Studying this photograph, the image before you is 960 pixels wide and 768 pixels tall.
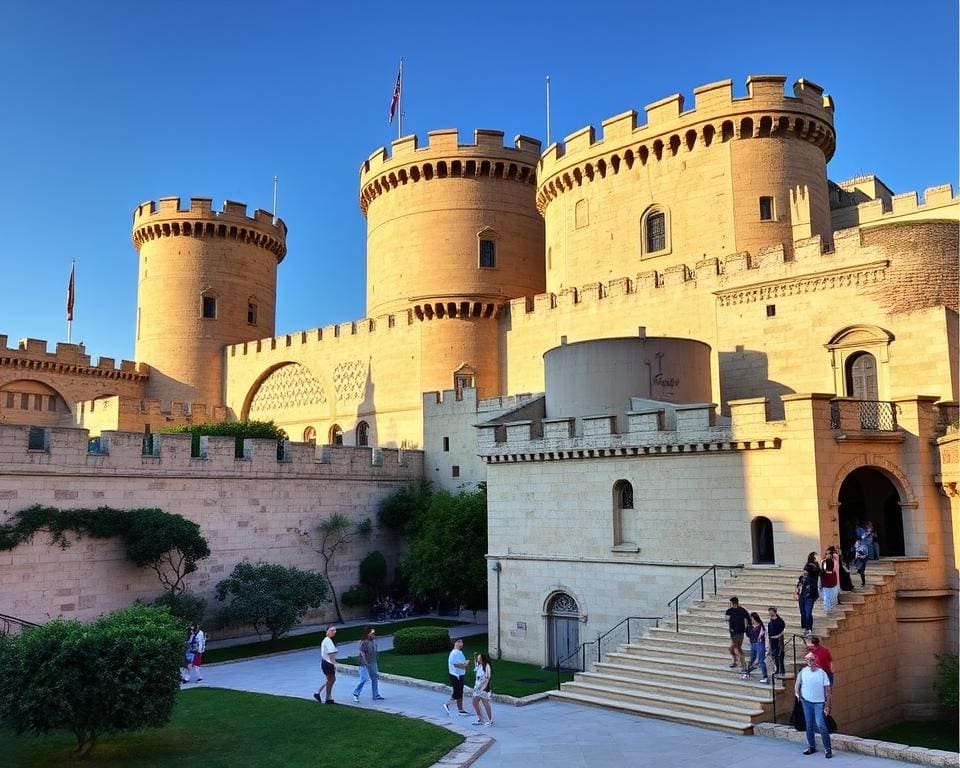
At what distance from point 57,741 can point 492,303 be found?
25.8 m

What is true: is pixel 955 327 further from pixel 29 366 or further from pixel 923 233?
pixel 29 366

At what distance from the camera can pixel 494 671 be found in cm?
2042

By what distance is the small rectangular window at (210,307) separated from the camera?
48.1 m

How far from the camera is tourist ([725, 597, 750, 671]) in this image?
15172 mm

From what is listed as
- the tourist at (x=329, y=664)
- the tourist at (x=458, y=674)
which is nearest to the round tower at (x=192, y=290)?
the tourist at (x=329, y=664)

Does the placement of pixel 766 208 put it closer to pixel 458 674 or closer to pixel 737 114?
pixel 737 114

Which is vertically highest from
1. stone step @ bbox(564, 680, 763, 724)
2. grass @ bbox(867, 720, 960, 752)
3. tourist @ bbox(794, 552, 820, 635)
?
tourist @ bbox(794, 552, 820, 635)

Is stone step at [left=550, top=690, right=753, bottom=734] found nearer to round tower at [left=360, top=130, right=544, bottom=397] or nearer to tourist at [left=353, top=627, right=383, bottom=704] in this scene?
tourist at [left=353, top=627, right=383, bottom=704]

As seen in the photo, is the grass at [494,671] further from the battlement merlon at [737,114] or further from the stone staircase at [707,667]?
the battlement merlon at [737,114]

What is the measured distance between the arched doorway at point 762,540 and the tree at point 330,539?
16.5 metres

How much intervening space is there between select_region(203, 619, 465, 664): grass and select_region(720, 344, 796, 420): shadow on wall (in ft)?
38.6

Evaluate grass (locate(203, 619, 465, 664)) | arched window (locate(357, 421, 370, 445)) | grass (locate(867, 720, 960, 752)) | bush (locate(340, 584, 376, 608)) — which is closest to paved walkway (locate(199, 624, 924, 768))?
grass (locate(867, 720, 960, 752))

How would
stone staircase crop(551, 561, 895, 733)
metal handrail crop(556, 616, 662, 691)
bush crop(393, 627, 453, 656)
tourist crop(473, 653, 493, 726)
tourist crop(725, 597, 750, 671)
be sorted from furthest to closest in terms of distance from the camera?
bush crop(393, 627, 453, 656)
metal handrail crop(556, 616, 662, 691)
tourist crop(725, 597, 750, 671)
tourist crop(473, 653, 493, 726)
stone staircase crop(551, 561, 895, 733)

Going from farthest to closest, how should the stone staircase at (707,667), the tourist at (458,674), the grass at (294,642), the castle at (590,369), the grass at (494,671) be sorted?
the grass at (294,642) < the castle at (590,369) < the grass at (494,671) < the tourist at (458,674) < the stone staircase at (707,667)
